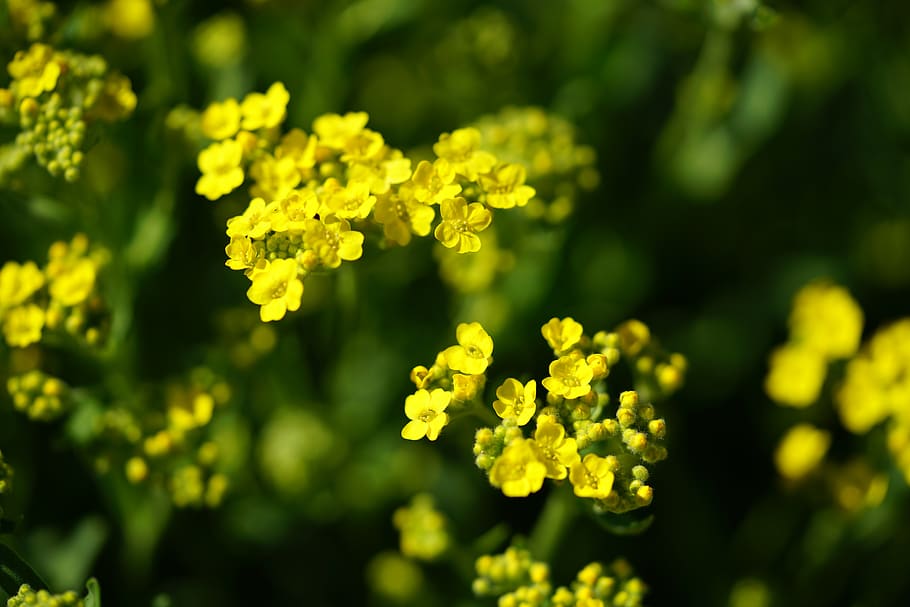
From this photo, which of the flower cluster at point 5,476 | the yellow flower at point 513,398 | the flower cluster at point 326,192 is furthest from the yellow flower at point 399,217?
the flower cluster at point 5,476

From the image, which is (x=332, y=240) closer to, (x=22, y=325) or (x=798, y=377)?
(x=22, y=325)

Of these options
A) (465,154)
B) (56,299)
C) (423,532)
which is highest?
(465,154)

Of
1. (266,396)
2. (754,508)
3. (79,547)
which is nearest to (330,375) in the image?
(266,396)

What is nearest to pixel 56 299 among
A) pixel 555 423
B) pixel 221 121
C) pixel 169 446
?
pixel 169 446

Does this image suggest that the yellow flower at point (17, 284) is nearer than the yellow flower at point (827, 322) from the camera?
Yes

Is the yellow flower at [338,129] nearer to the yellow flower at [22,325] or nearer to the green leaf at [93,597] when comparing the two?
the yellow flower at [22,325]

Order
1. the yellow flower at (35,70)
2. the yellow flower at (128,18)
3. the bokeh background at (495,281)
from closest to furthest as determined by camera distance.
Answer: the yellow flower at (35,70)
the bokeh background at (495,281)
the yellow flower at (128,18)

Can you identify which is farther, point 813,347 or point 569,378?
point 813,347
